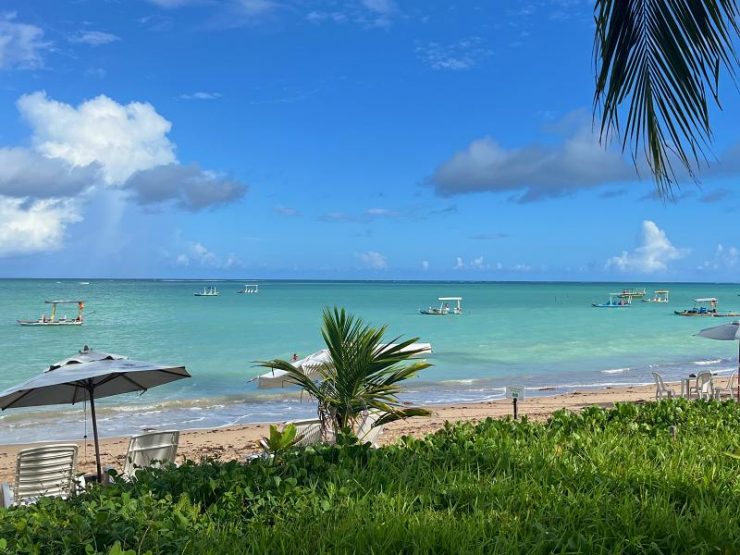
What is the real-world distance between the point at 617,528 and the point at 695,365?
25.9 m

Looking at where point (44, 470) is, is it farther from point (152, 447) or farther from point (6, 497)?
point (152, 447)

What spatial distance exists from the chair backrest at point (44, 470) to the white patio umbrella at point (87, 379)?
406 mm

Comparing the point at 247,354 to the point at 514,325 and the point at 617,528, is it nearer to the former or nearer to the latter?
the point at 514,325

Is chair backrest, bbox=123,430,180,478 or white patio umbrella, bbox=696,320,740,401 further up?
white patio umbrella, bbox=696,320,740,401

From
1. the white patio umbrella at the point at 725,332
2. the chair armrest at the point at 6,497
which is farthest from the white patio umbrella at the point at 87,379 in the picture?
the white patio umbrella at the point at 725,332

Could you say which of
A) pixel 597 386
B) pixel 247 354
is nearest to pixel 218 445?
pixel 597 386

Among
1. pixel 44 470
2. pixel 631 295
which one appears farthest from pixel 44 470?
pixel 631 295

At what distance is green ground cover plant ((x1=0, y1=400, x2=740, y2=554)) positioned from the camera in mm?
2139

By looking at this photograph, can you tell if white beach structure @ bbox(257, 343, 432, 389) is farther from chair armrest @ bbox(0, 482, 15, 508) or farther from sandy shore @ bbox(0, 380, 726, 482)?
chair armrest @ bbox(0, 482, 15, 508)

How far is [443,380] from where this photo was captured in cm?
2142

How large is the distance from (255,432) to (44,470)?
5968 millimetres

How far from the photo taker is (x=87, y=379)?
7.90 m

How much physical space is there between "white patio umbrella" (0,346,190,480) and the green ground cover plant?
4.62 m

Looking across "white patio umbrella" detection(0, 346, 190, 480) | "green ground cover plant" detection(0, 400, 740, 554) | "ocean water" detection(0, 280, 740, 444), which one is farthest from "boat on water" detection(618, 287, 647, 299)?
"green ground cover plant" detection(0, 400, 740, 554)
